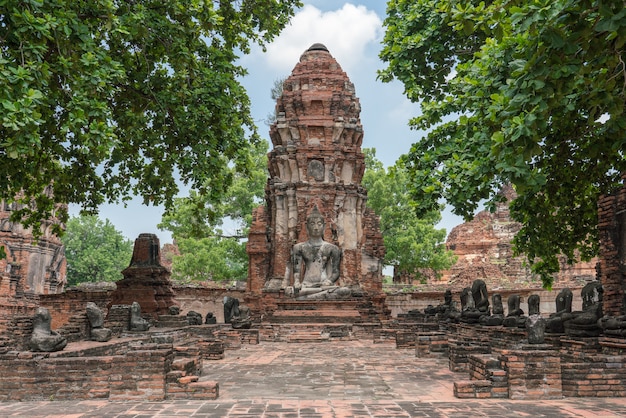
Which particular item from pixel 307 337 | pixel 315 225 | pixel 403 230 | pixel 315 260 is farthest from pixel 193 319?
pixel 403 230

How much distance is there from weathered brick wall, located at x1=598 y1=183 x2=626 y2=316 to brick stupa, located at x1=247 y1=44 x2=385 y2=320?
1133 cm

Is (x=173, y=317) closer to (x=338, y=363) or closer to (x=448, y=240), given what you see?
(x=338, y=363)

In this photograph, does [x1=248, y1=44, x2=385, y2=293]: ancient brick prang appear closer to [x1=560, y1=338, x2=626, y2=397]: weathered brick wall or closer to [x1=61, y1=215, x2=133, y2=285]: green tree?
[x1=560, y1=338, x2=626, y2=397]: weathered brick wall

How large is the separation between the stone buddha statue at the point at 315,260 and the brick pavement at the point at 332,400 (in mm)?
8572

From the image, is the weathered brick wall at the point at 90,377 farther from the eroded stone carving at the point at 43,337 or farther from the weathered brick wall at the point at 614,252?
the weathered brick wall at the point at 614,252

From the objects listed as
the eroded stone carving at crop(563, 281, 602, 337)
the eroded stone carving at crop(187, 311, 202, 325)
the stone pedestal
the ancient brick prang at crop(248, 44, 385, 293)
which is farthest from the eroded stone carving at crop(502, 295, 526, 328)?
the eroded stone carving at crop(187, 311, 202, 325)

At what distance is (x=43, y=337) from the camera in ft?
27.9

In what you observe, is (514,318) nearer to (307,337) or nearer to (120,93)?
(307,337)

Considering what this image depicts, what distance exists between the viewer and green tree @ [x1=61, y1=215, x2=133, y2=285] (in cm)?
4369

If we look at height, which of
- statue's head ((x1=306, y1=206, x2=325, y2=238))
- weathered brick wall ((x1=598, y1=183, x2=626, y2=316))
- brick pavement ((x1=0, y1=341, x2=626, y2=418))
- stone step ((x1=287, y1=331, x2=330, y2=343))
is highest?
statue's head ((x1=306, y1=206, x2=325, y2=238))

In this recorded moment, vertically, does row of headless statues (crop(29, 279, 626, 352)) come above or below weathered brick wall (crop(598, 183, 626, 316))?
below

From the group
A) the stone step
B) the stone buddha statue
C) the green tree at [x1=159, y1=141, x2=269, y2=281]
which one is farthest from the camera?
the green tree at [x1=159, y1=141, x2=269, y2=281]

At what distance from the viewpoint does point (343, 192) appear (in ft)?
69.3

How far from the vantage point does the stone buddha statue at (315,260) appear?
1820 cm
